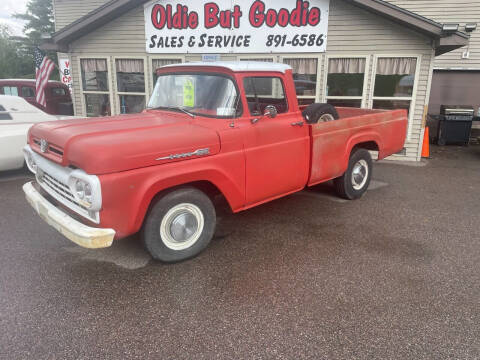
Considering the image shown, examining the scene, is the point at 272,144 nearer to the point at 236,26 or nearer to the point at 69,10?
the point at 236,26

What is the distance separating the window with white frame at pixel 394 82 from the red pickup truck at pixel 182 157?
435cm

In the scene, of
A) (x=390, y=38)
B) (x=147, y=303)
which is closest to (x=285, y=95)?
(x=147, y=303)

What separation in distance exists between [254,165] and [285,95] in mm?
1100

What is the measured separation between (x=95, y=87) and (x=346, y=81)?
731cm

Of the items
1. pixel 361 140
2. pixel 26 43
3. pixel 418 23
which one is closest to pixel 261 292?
pixel 361 140

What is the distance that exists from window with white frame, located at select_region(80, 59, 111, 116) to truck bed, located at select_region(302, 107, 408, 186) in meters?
7.87

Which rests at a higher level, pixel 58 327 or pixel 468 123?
pixel 468 123

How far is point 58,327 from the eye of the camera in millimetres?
2820

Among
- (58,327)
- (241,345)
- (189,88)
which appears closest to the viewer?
(241,345)

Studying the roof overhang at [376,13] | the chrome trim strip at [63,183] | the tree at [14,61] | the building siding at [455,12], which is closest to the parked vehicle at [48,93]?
the roof overhang at [376,13]

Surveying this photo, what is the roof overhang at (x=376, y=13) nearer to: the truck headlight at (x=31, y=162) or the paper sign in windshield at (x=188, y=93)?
the paper sign in windshield at (x=188, y=93)

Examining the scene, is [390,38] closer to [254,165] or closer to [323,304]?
[254,165]

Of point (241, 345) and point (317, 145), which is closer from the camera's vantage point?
point (241, 345)

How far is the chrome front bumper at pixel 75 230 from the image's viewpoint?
3.05 meters
